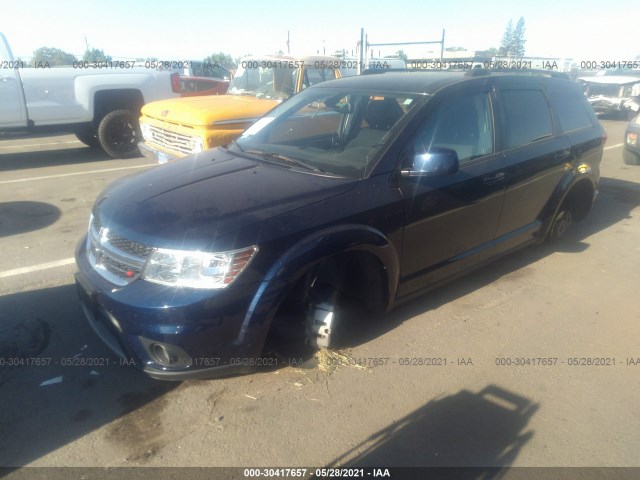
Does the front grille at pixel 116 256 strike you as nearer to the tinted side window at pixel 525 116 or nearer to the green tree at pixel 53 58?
the tinted side window at pixel 525 116

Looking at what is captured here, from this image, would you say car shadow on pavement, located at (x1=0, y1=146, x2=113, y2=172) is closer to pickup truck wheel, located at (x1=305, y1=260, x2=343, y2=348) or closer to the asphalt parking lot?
the asphalt parking lot

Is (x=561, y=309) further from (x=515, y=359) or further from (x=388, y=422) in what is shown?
(x=388, y=422)

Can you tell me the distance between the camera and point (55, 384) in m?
2.79

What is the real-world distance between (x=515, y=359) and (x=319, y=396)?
4.44ft

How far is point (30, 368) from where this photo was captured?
291cm

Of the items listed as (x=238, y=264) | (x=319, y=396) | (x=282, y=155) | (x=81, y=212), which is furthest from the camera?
(x=81, y=212)

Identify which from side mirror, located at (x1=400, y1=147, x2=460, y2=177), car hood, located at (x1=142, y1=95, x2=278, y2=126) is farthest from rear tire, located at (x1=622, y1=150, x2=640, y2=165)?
side mirror, located at (x1=400, y1=147, x2=460, y2=177)

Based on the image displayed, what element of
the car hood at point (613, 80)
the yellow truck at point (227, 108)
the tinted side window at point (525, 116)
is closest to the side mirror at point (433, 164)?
the tinted side window at point (525, 116)

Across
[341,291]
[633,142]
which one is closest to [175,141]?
[341,291]

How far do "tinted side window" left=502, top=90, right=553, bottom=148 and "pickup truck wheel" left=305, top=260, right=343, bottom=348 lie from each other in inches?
74.8

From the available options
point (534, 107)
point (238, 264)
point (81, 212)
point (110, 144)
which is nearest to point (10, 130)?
point (110, 144)

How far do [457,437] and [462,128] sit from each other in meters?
2.14

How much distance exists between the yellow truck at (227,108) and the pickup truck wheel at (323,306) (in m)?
2.76

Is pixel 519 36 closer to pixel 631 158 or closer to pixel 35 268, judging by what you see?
pixel 631 158
